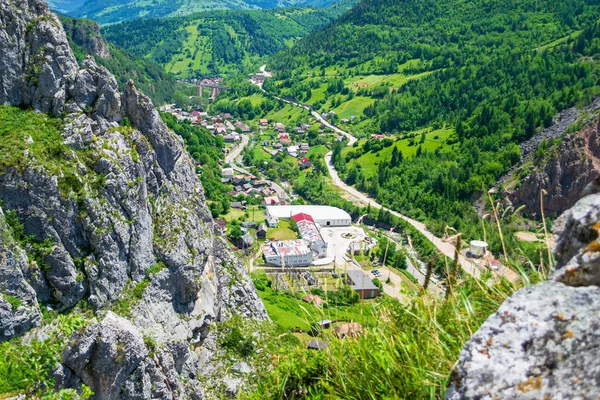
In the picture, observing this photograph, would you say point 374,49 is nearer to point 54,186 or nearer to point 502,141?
point 502,141

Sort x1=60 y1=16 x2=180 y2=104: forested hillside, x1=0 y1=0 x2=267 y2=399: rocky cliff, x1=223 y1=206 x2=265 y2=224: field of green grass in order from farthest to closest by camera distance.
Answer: x1=60 y1=16 x2=180 y2=104: forested hillside → x1=223 y1=206 x2=265 y2=224: field of green grass → x1=0 y1=0 x2=267 y2=399: rocky cliff

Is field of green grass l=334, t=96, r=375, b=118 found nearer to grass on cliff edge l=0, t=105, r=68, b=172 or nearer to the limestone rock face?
grass on cliff edge l=0, t=105, r=68, b=172

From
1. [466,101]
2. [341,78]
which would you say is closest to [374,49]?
[341,78]

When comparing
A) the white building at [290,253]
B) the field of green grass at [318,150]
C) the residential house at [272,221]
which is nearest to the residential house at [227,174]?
the residential house at [272,221]

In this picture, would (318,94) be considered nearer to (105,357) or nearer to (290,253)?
(290,253)

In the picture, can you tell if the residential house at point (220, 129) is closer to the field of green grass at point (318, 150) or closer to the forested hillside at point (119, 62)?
the field of green grass at point (318, 150)

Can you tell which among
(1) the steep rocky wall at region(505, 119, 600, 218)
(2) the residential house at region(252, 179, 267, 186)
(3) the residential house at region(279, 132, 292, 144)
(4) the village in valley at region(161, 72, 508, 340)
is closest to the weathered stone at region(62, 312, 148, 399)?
(4) the village in valley at region(161, 72, 508, 340)
